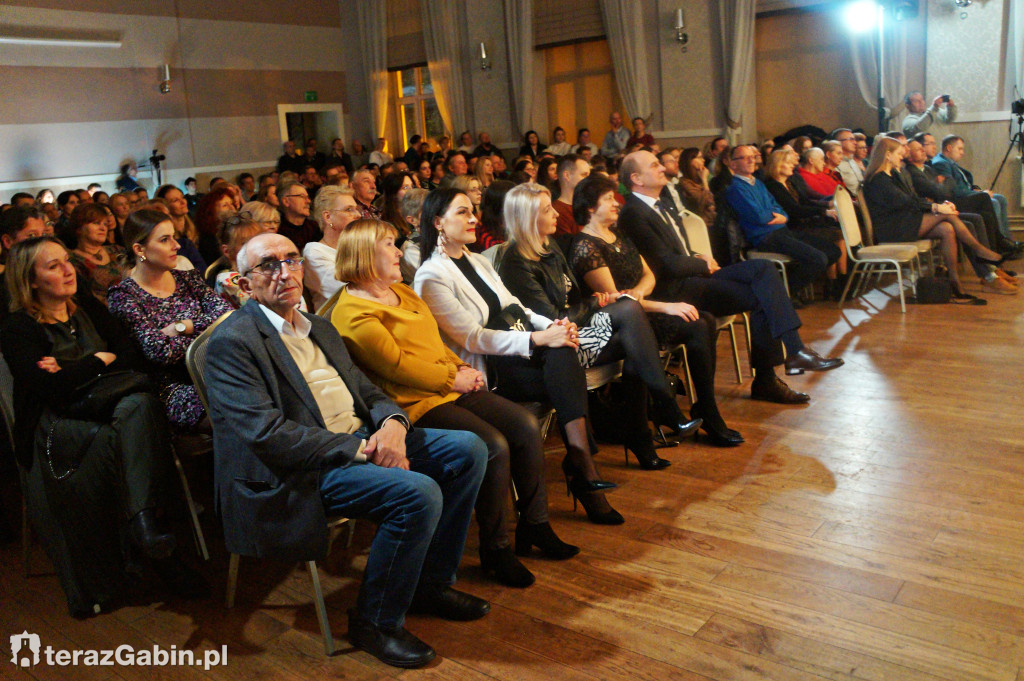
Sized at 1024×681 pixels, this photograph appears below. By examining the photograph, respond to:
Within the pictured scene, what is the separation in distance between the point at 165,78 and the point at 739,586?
11.8m

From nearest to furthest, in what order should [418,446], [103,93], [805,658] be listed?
[805,658], [418,446], [103,93]

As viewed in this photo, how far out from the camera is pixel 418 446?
2408 mm

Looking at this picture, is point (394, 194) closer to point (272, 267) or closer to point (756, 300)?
point (756, 300)

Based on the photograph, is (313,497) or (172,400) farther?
(172,400)

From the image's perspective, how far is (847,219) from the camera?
19.1 feet

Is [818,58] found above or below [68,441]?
above

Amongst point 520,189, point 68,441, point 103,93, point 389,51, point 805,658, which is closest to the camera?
point 805,658

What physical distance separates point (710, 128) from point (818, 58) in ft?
5.02

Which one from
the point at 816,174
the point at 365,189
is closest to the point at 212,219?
the point at 365,189

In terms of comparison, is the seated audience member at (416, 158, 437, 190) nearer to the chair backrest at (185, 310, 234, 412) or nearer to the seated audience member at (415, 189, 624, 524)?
the seated audience member at (415, 189, 624, 524)

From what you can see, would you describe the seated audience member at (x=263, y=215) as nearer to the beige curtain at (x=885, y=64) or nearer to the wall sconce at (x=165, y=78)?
the beige curtain at (x=885, y=64)

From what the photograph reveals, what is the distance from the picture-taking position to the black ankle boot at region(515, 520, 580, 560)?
268 centimetres

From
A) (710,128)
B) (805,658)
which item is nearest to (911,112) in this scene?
(710,128)

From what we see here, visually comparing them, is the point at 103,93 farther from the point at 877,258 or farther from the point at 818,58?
the point at 877,258
